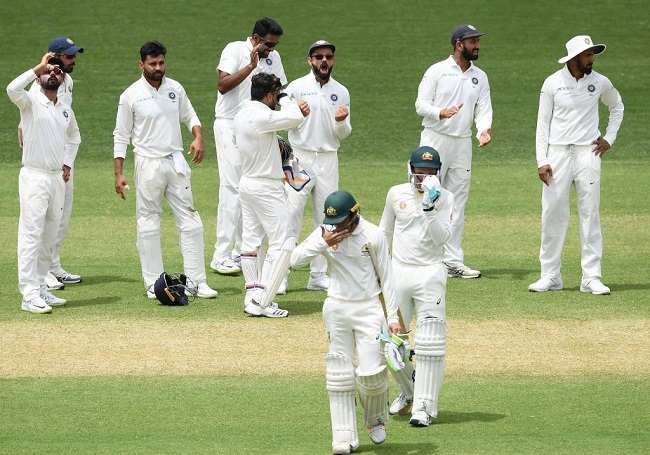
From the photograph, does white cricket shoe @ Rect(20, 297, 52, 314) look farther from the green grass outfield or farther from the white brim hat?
the white brim hat

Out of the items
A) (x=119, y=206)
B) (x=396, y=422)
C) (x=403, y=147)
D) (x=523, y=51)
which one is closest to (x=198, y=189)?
(x=119, y=206)

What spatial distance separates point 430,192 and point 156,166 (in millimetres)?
4021

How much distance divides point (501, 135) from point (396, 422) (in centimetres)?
1202

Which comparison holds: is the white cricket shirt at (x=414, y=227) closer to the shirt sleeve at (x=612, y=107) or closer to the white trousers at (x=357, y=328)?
the white trousers at (x=357, y=328)

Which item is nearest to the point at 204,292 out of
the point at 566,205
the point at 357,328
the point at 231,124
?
the point at 231,124

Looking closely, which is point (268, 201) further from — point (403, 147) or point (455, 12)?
point (455, 12)

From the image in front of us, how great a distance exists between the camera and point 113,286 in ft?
38.8

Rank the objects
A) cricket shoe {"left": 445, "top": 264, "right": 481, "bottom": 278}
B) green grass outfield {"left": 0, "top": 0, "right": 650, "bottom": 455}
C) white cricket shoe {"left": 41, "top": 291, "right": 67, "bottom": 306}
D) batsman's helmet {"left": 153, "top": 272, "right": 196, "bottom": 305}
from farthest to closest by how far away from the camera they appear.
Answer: cricket shoe {"left": 445, "top": 264, "right": 481, "bottom": 278} → white cricket shoe {"left": 41, "top": 291, "right": 67, "bottom": 306} → batsman's helmet {"left": 153, "top": 272, "right": 196, "bottom": 305} → green grass outfield {"left": 0, "top": 0, "right": 650, "bottom": 455}

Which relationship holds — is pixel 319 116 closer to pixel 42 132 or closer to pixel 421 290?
pixel 42 132

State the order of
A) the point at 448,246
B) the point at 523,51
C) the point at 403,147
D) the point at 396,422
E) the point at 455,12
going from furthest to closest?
the point at 455,12 → the point at 523,51 → the point at 403,147 → the point at 448,246 → the point at 396,422

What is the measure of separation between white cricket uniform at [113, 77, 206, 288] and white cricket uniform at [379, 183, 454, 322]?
3.36 meters

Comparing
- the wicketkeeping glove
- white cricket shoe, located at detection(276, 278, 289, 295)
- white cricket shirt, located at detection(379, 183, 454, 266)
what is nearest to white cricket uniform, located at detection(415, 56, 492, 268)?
white cricket shoe, located at detection(276, 278, 289, 295)

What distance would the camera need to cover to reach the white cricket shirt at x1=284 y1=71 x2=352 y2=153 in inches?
458

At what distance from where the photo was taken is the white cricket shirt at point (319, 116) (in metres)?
11.6
